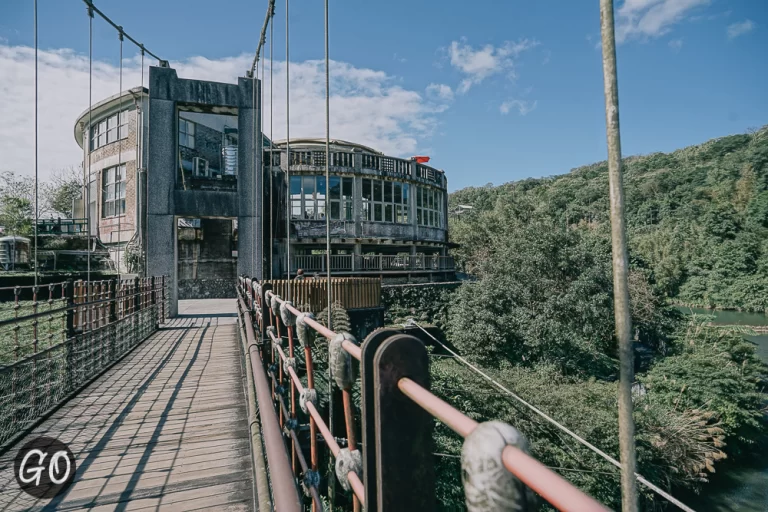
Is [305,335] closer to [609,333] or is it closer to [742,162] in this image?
[609,333]

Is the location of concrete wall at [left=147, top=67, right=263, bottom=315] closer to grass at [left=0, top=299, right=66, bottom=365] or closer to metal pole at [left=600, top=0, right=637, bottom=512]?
grass at [left=0, top=299, right=66, bottom=365]

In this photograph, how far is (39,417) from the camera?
420cm

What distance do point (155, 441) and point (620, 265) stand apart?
4213 mm

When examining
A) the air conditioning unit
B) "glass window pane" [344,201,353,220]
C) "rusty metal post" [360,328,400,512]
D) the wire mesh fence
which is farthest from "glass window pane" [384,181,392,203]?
"rusty metal post" [360,328,400,512]

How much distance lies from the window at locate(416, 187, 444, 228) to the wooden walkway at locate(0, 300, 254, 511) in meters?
16.2

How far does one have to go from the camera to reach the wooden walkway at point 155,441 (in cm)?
282

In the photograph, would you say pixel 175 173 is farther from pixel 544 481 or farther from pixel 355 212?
pixel 544 481

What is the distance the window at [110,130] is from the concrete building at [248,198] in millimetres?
53

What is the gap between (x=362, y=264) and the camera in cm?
1909

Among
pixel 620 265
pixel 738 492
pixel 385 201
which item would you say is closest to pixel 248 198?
pixel 385 201

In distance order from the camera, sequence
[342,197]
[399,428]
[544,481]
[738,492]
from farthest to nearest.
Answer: [342,197], [738,492], [399,428], [544,481]

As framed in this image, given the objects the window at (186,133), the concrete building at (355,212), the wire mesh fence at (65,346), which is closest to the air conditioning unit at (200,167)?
the window at (186,133)

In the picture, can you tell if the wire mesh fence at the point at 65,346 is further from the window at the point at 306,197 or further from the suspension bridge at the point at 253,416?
the window at the point at 306,197

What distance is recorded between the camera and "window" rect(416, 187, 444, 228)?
21844 millimetres
